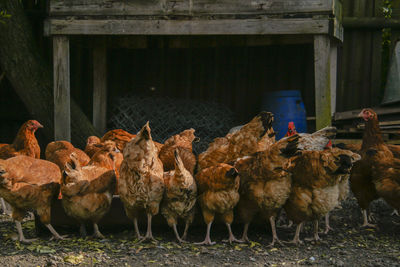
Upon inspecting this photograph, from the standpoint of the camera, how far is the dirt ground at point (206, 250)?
363 cm

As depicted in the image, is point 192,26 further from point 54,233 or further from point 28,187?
point 54,233

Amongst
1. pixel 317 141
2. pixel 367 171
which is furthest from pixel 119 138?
pixel 367 171

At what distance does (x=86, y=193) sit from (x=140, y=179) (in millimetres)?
573

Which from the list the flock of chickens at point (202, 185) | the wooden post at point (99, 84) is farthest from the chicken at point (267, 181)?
the wooden post at point (99, 84)

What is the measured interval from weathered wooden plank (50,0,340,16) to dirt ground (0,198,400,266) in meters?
2.98

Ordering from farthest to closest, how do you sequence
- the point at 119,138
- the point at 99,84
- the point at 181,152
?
the point at 99,84
the point at 119,138
the point at 181,152

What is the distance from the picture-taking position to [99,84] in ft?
24.5

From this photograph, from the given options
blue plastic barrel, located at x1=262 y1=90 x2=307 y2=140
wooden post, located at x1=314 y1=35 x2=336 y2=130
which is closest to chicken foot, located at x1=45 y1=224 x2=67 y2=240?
wooden post, located at x1=314 y1=35 x2=336 y2=130

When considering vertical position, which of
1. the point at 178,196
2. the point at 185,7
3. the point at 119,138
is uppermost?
the point at 185,7

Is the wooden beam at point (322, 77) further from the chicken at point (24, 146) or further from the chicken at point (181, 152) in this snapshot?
the chicken at point (24, 146)

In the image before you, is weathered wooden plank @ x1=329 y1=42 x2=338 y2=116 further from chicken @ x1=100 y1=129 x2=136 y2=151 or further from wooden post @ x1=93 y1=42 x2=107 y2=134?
wooden post @ x1=93 y1=42 x2=107 y2=134

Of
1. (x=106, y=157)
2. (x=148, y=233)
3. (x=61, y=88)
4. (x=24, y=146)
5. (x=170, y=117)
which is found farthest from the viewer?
(x=170, y=117)

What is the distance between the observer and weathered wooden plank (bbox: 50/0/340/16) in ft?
18.2

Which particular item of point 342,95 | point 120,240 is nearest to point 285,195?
point 120,240
